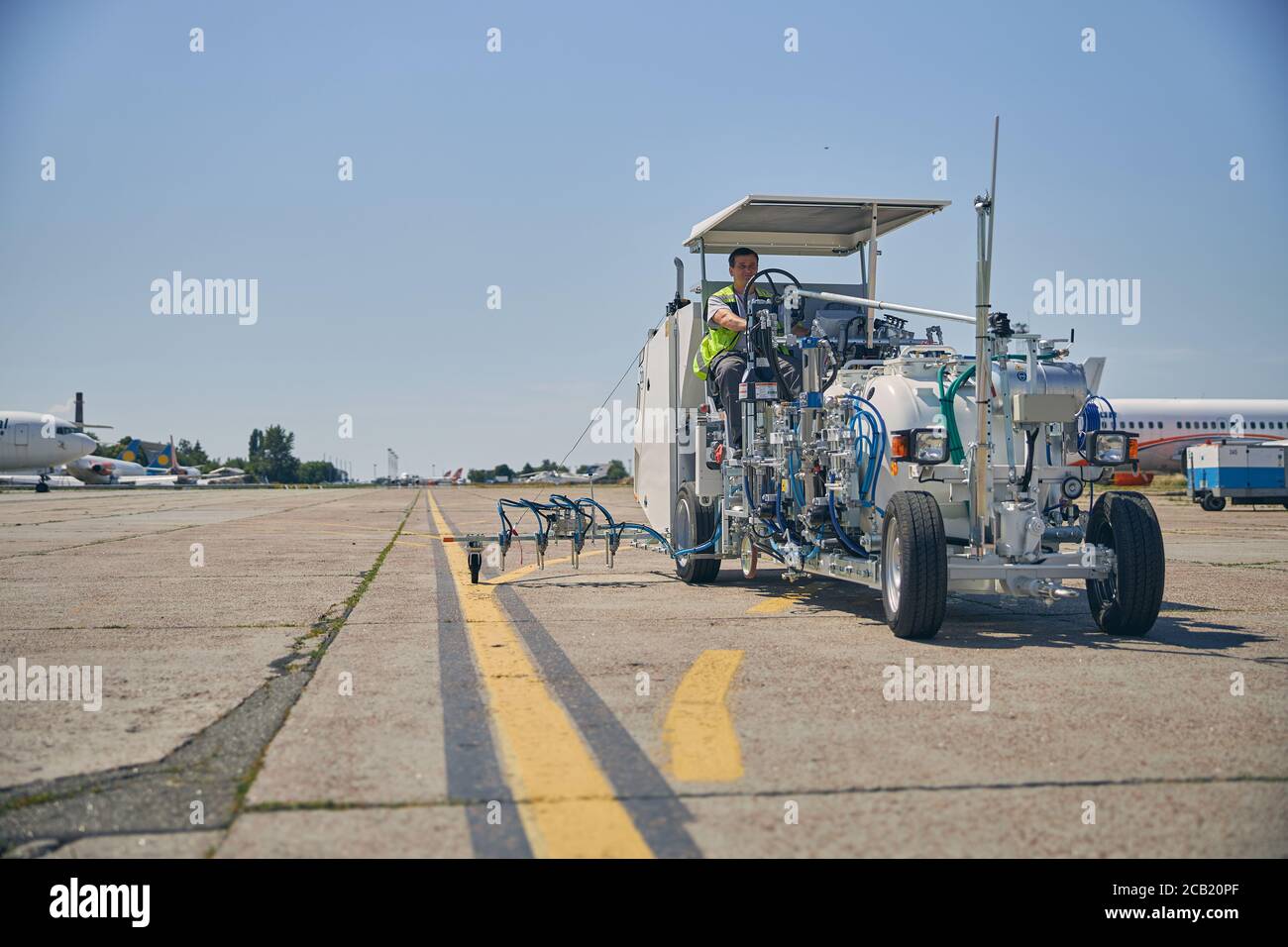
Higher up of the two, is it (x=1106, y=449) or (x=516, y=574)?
(x=1106, y=449)

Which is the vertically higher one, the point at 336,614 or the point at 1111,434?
the point at 1111,434

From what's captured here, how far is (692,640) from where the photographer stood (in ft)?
21.7

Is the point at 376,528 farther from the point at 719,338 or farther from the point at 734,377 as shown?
the point at 734,377

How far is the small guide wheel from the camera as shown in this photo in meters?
9.39

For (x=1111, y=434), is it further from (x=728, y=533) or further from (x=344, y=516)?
(x=344, y=516)

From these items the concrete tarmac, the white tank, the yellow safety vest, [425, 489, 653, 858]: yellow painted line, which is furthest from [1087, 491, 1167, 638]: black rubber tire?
[425, 489, 653, 858]: yellow painted line

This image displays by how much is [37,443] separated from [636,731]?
57159mm

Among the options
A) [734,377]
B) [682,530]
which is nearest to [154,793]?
[734,377]

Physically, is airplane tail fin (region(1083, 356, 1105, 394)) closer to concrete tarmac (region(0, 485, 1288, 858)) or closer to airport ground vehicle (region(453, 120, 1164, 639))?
airport ground vehicle (region(453, 120, 1164, 639))

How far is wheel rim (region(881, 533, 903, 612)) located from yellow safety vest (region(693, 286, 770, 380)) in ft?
8.95

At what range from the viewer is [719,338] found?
9.20m

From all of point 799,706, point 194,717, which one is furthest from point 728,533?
point 194,717

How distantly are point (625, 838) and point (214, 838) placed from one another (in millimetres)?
1134

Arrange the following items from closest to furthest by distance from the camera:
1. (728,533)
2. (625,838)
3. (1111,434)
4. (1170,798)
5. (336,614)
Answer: (625,838) → (1170,798) → (1111,434) → (336,614) → (728,533)
